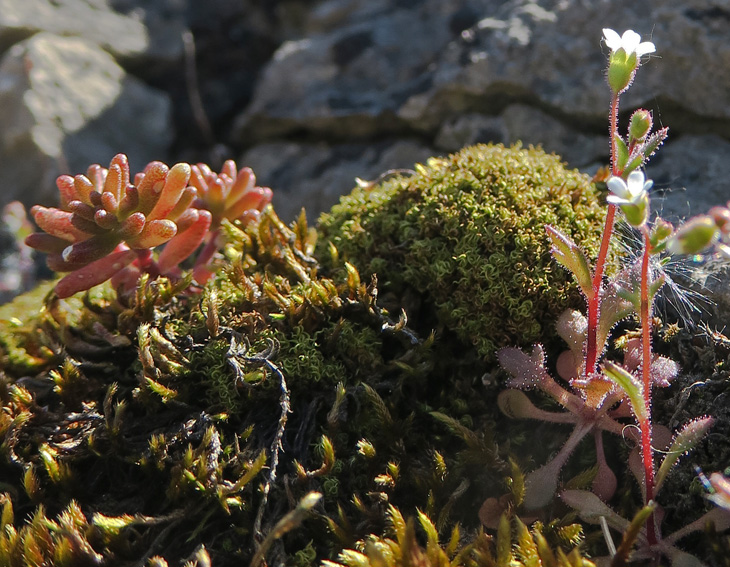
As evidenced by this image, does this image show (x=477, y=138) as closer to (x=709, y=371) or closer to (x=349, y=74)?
(x=349, y=74)

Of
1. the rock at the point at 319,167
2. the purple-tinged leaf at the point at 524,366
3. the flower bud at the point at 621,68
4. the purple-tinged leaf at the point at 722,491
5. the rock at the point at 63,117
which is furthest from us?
the rock at the point at 63,117

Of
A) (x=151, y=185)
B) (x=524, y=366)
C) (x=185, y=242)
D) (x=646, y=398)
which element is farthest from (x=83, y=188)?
(x=646, y=398)

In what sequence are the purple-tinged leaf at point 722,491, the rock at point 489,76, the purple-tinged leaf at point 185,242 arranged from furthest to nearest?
the rock at point 489,76 < the purple-tinged leaf at point 185,242 < the purple-tinged leaf at point 722,491

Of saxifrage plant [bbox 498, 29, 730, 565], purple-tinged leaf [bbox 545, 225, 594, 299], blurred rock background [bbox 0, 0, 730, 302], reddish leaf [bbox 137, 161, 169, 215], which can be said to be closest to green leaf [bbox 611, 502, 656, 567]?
saxifrage plant [bbox 498, 29, 730, 565]

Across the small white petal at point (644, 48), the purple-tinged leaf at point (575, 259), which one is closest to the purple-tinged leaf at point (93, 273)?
the purple-tinged leaf at point (575, 259)

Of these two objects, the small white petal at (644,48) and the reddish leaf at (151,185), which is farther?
the reddish leaf at (151,185)

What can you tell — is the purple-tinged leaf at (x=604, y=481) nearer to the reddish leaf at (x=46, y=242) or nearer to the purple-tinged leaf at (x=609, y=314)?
the purple-tinged leaf at (x=609, y=314)

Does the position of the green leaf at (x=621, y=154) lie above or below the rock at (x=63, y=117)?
above
